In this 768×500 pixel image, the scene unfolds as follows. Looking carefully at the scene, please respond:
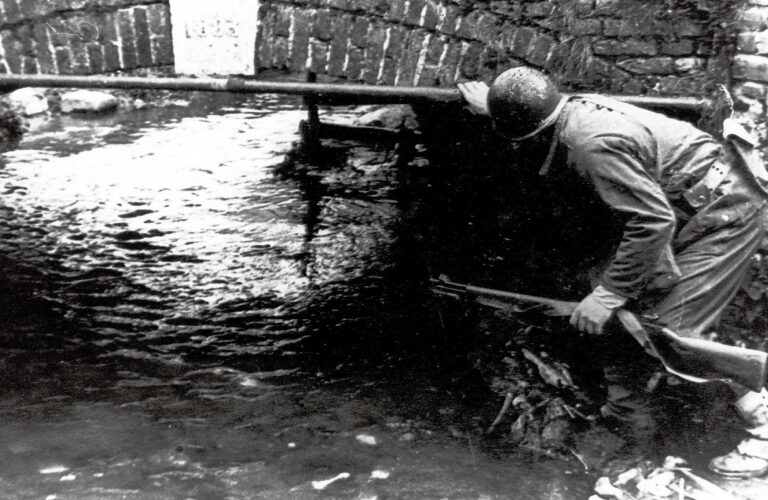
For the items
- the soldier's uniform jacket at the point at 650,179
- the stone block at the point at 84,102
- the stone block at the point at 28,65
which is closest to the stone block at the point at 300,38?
the stone block at the point at 28,65

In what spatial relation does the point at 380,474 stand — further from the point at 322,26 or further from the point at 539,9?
the point at 539,9

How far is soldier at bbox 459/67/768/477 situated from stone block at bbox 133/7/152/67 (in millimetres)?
1980

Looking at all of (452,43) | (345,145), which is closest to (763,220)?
(452,43)

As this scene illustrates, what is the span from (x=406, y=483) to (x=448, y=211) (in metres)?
3.08

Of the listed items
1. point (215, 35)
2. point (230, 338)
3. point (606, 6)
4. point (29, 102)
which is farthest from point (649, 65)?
point (29, 102)

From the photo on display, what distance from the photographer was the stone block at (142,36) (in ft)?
12.2

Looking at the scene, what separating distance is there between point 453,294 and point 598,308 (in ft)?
4.12

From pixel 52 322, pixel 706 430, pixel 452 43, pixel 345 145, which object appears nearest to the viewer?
pixel 706 430

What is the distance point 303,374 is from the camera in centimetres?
408

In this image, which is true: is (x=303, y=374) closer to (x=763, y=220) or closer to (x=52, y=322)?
(x=52, y=322)

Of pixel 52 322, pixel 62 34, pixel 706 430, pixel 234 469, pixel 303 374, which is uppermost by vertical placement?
pixel 62 34

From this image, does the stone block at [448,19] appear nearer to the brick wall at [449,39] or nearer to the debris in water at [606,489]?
the brick wall at [449,39]

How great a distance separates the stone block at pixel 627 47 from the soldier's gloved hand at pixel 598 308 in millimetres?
1354

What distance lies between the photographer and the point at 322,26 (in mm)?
3740
